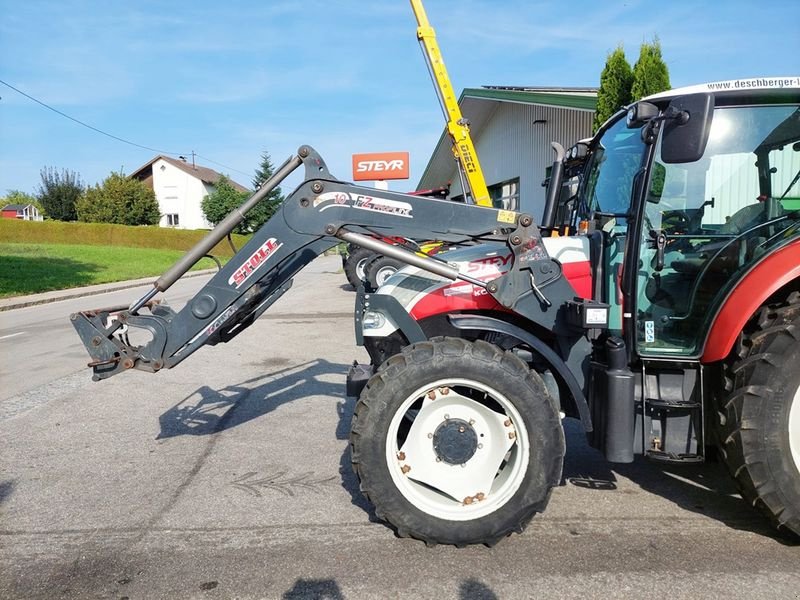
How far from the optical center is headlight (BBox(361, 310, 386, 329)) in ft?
12.7

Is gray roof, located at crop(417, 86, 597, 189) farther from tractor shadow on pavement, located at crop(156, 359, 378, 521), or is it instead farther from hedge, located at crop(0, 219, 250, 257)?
hedge, located at crop(0, 219, 250, 257)

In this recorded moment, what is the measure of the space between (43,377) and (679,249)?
24.5ft

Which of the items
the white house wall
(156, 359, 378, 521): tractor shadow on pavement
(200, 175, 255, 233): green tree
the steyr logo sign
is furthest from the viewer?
the white house wall

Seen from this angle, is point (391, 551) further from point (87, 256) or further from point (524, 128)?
point (87, 256)

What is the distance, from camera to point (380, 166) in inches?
744

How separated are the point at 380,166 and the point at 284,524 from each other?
16.1m

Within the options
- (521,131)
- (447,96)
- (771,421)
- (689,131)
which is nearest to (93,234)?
(521,131)

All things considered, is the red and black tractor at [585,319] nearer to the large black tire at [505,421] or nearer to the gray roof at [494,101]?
the large black tire at [505,421]

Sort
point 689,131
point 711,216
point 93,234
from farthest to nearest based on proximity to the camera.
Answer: point 93,234 < point 711,216 < point 689,131

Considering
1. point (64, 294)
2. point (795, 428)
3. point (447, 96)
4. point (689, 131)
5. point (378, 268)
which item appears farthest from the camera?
point (64, 294)

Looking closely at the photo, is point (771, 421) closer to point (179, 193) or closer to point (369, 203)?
point (369, 203)

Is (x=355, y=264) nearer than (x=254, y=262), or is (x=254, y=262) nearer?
(x=254, y=262)

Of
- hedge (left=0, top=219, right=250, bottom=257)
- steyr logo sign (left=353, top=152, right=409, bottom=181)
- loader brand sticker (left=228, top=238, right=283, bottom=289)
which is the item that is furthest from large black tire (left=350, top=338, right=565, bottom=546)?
hedge (left=0, top=219, right=250, bottom=257)

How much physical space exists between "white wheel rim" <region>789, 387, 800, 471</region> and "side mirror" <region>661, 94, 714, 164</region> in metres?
1.29
